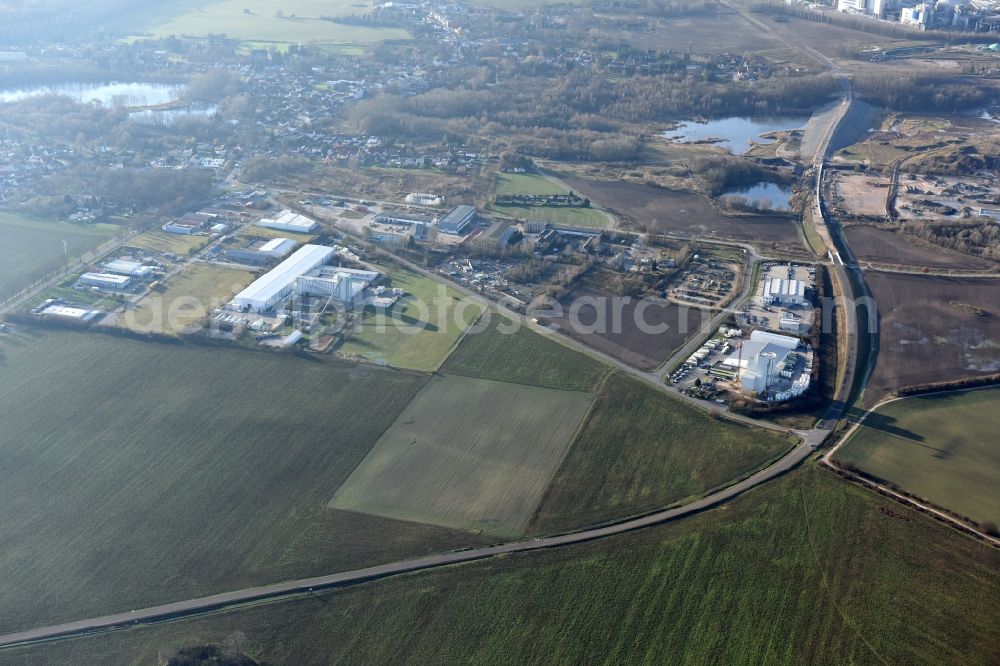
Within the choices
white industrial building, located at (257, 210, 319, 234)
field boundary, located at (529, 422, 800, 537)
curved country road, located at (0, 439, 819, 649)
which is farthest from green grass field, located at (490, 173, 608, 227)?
curved country road, located at (0, 439, 819, 649)

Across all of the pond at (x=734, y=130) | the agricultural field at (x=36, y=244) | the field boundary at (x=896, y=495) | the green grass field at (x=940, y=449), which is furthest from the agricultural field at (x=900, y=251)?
the agricultural field at (x=36, y=244)

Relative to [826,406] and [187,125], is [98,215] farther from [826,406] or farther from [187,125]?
[826,406]

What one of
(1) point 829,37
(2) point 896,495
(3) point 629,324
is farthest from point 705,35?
(2) point 896,495

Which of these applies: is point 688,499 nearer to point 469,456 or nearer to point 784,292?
point 469,456

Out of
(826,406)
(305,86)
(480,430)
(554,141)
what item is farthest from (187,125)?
(826,406)

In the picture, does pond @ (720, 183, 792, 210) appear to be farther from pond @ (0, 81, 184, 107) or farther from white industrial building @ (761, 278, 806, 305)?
pond @ (0, 81, 184, 107)

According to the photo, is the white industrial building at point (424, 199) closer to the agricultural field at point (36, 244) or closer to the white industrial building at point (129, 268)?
the white industrial building at point (129, 268)
